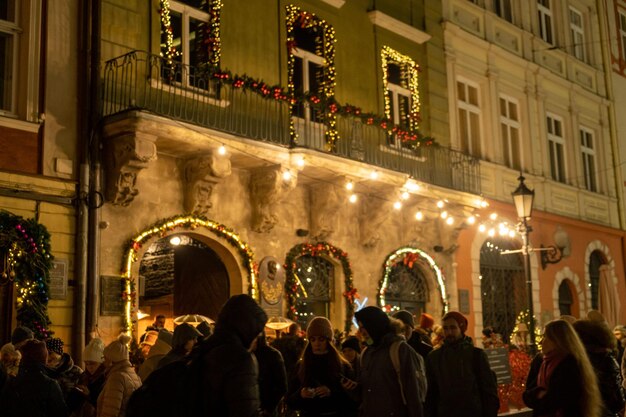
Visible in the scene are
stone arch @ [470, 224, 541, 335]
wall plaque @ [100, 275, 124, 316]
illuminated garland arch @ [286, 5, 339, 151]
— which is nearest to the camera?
wall plaque @ [100, 275, 124, 316]

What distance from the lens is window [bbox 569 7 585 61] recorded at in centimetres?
2575

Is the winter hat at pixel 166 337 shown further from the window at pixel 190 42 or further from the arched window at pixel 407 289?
the arched window at pixel 407 289

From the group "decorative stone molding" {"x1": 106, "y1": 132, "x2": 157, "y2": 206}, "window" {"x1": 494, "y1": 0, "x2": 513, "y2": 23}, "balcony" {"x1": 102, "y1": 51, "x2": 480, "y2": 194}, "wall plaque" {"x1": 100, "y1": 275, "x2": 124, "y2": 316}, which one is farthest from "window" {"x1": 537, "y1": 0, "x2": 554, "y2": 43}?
"wall plaque" {"x1": 100, "y1": 275, "x2": 124, "y2": 316}

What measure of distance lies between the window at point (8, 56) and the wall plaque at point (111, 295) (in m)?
2.73

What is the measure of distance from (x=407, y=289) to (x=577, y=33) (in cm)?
1222

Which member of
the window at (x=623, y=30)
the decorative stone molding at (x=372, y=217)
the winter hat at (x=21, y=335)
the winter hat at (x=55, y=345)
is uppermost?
the window at (x=623, y=30)

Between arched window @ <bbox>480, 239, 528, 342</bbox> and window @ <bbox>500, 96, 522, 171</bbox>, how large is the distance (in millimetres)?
2160

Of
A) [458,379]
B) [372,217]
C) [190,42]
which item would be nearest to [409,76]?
[372,217]

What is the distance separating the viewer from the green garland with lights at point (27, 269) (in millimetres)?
11023

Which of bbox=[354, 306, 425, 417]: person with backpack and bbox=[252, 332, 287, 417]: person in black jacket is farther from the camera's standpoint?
bbox=[354, 306, 425, 417]: person with backpack

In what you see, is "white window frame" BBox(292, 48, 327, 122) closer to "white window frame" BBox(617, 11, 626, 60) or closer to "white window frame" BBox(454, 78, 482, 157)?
"white window frame" BBox(454, 78, 482, 157)

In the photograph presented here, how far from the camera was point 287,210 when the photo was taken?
15414 mm

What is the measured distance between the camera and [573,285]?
23547 millimetres

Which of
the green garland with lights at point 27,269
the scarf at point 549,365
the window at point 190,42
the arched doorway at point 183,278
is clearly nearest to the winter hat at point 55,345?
the green garland with lights at point 27,269
